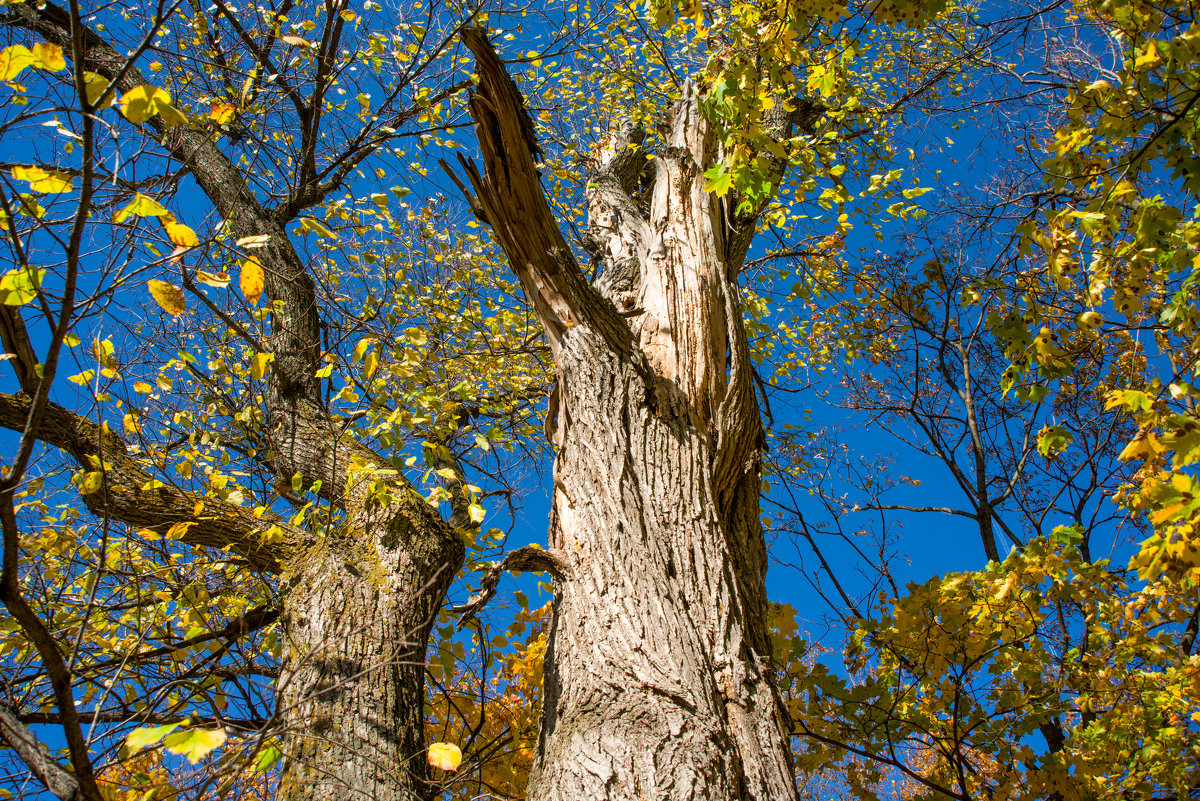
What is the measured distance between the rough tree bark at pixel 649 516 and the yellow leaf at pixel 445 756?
336 mm

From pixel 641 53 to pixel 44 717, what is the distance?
7.49 meters

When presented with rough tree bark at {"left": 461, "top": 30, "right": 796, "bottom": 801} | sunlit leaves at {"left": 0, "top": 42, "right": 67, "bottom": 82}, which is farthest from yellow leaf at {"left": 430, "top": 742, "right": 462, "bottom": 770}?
sunlit leaves at {"left": 0, "top": 42, "right": 67, "bottom": 82}

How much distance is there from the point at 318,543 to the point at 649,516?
5.52ft

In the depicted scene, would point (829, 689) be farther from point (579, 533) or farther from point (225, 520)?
point (225, 520)

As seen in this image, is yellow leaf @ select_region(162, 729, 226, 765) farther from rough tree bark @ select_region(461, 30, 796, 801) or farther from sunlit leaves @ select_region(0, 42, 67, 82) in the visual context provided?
sunlit leaves @ select_region(0, 42, 67, 82)

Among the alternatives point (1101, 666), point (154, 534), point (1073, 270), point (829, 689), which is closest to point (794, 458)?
point (1101, 666)

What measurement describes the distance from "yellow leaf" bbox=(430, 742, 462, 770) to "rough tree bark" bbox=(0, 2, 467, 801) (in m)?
0.23

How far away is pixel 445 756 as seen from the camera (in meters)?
1.65

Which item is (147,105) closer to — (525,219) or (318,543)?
(525,219)

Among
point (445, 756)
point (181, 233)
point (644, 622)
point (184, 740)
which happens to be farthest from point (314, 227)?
point (184, 740)

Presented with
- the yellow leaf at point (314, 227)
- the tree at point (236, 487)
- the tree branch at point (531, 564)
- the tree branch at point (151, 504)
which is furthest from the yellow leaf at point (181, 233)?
the yellow leaf at point (314, 227)

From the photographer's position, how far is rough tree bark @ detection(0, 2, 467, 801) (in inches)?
87.9

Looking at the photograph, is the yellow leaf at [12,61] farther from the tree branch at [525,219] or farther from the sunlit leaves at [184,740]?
the tree branch at [525,219]

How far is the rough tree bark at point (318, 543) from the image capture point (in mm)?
2232
